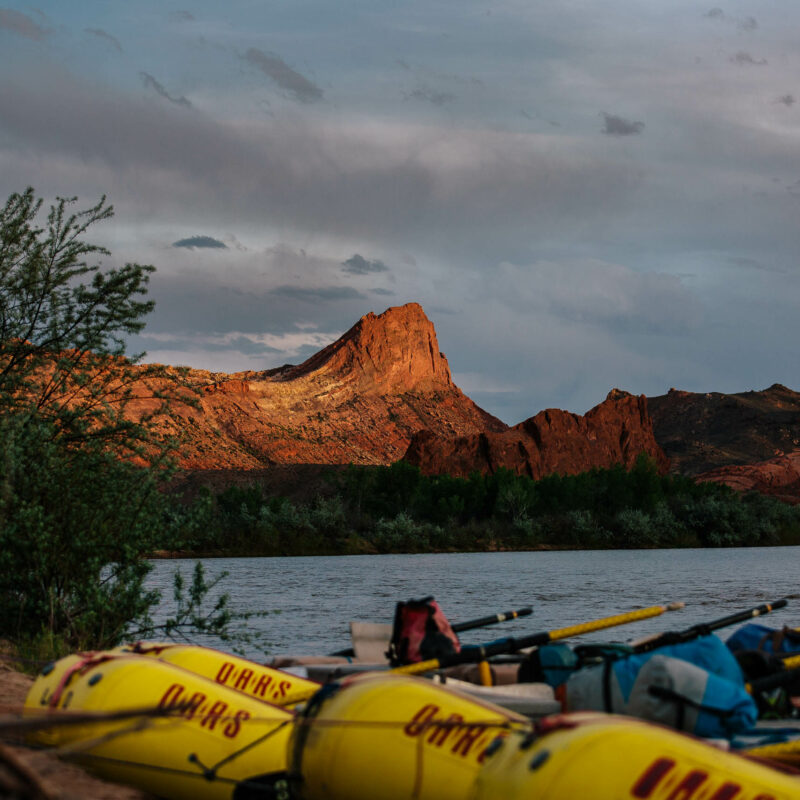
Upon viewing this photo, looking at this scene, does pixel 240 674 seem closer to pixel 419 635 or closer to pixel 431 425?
pixel 419 635

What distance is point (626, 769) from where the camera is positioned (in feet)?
16.3

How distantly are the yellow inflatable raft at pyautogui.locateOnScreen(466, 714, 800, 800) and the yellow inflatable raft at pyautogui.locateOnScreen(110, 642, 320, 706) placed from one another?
4633 millimetres

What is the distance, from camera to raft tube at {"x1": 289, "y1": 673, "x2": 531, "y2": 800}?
5953 millimetres

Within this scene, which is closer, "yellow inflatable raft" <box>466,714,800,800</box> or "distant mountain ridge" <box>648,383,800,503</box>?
"yellow inflatable raft" <box>466,714,800,800</box>

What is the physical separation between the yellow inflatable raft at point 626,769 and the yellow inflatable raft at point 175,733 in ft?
7.43

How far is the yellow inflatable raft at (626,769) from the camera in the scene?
4883 millimetres

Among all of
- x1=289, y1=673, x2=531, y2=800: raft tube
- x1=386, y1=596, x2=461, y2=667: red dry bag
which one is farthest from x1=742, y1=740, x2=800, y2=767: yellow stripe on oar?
x1=386, y1=596, x2=461, y2=667: red dry bag

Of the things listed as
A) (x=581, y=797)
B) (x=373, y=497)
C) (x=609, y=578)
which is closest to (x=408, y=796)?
(x=581, y=797)

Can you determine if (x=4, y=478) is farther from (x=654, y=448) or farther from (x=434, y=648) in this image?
(x=654, y=448)

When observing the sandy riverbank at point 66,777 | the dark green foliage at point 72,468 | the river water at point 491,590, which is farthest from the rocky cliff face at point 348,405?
the sandy riverbank at point 66,777

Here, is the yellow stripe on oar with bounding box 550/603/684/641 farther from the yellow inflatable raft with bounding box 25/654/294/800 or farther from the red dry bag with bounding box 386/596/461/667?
the yellow inflatable raft with bounding box 25/654/294/800

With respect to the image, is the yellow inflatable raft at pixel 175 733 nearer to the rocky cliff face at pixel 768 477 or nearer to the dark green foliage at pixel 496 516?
the dark green foliage at pixel 496 516

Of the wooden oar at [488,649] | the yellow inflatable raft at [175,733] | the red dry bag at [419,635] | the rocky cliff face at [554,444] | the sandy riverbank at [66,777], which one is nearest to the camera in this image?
the sandy riverbank at [66,777]

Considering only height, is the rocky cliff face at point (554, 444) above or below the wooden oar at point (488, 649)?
above
